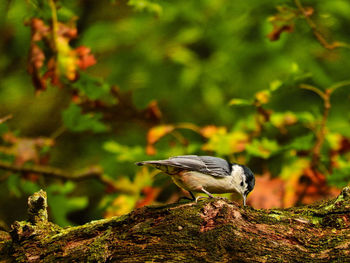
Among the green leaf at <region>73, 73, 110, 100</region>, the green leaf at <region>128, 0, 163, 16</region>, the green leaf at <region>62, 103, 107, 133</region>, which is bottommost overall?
the green leaf at <region>62, 103, 107, 133</region>

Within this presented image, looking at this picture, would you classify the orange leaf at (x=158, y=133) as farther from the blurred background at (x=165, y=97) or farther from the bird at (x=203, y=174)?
the bird at (x=203, y=174)

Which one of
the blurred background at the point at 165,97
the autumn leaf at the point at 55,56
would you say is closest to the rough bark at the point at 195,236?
the autumn leaf at the point at 55,56

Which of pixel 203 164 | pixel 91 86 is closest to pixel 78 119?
pixel 91 86

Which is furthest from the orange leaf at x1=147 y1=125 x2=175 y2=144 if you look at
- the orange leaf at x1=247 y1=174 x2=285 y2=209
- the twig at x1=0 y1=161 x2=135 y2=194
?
the orange leaf at x1=247 y1=174 x2=285 y2=209

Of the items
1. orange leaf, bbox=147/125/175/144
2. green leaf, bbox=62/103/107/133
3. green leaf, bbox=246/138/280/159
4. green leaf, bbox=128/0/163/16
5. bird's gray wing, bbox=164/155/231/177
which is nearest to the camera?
bird's gray wing, bbox=164/155/231/177

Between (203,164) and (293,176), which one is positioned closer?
(203,164)

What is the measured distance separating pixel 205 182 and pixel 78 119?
3.85ft

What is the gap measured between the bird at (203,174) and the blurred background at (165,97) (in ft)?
2.45

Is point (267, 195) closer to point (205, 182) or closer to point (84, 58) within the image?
point (205, 182)

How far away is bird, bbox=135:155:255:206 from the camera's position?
2.10 m

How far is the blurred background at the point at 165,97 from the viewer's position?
2.73 metres

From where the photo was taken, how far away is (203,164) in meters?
2.15

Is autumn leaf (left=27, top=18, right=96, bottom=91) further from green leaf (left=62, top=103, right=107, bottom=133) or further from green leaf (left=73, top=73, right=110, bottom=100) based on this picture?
green leaf (left=62, top=103, right=107, bottom=133)

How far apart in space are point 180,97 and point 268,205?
204 cm
